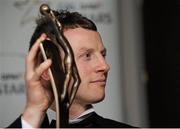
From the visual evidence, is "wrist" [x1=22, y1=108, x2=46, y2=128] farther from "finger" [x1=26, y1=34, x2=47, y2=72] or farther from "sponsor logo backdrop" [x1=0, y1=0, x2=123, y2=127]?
"sponsor logo backdrop" [x1=0, y1=0, x2=123, y2=127]

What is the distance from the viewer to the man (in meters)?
0.47

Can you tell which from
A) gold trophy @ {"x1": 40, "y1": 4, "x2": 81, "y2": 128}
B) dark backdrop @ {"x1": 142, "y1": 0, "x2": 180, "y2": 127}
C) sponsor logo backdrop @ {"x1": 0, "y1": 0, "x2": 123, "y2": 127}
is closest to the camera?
gold trophy @ {"x1": 40, "y1": 4, "x2": 81, "y2": 128}

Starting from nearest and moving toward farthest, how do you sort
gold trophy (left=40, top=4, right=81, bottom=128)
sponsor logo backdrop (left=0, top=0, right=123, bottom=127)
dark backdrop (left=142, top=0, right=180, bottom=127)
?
gold trophy (left=40, top=4, right=81, bottom=128), sponsor logo backdrop (left=0, top=0, right=123, bottom=127), dark backdrop (left=142, top=0, right=180, bottom=127)

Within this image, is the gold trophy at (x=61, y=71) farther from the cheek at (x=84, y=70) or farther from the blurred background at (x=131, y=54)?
Result: the blurred background at (x=131, y=54)

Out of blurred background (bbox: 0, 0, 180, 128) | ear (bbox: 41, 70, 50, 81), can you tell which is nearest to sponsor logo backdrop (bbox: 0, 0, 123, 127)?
blurred background (bbox: 0, 0, 180, 128)

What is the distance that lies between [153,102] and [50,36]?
0.83 metres

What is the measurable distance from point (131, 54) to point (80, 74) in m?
0.76

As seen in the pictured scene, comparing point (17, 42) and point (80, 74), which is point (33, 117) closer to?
point (80, 74)

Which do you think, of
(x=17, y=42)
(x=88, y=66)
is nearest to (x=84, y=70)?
(x=88, y=66)

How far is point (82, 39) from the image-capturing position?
21.0 inches

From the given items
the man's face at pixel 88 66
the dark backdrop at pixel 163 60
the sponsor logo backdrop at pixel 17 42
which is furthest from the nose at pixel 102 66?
the dark backdrop at pixel 163 60

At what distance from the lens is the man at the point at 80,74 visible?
474 mm

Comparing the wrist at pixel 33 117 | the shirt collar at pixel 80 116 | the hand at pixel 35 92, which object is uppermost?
the hand at pixel 35 92

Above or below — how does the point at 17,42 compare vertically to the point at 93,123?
above
